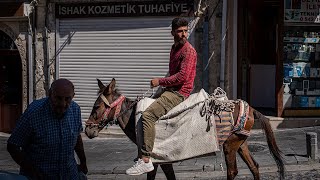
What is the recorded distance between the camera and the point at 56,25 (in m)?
14.9

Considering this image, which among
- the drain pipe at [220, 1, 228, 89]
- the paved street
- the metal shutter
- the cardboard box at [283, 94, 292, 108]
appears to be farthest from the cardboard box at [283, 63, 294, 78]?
the metal shutter

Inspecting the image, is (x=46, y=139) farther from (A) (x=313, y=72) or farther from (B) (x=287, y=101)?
(A) (x=313, y=72)

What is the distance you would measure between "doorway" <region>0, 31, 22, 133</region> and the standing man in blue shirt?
11.4 metres

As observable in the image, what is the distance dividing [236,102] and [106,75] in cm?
789

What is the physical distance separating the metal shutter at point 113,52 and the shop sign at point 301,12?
297 centimetres

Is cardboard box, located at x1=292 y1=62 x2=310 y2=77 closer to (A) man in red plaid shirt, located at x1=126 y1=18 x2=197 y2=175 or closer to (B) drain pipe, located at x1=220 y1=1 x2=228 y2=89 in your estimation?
(B) drain pipe, located at x1=220 y1=1 x2=228 y2=89

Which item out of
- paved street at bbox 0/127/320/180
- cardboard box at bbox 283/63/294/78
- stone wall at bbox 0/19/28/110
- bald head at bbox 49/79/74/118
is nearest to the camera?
bald head at bbox 49/79/74/118

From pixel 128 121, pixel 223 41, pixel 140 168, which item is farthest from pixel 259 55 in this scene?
pixel 140 168

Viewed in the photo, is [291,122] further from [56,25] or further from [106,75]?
[56,25]

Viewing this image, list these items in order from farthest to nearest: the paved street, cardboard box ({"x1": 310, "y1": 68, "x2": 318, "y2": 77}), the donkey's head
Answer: cardboard box ({"x1": 310, "y1": 68, "x2": 318, "y2": 77}) → the paved street → the donkey's head

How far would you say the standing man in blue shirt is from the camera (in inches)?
176

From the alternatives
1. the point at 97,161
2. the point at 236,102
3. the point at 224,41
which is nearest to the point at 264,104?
the point at 224,41

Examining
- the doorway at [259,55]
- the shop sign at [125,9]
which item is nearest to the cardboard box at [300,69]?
the doorway at [259,55]

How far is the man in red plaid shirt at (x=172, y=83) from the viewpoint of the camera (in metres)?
6.75
